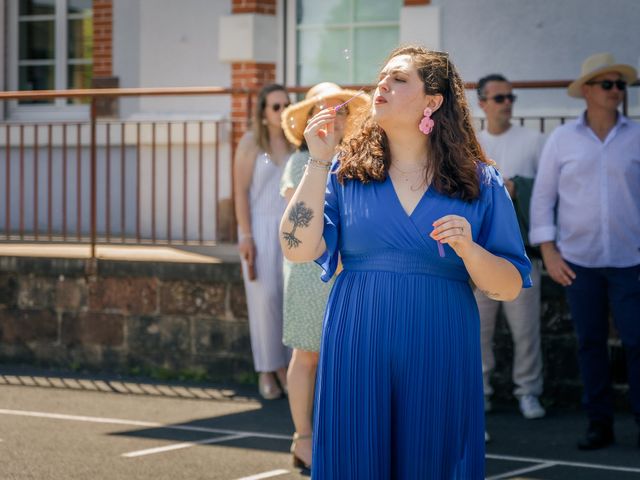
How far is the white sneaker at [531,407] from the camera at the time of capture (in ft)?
25.0

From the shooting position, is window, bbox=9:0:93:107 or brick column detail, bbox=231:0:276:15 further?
window, bbox=9:0:93:107

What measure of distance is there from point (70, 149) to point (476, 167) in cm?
988

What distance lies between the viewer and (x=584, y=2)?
36.1 feet

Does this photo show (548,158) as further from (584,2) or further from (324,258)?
(584,2)

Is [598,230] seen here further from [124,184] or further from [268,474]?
[124,184]

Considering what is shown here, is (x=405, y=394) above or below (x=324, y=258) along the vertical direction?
below

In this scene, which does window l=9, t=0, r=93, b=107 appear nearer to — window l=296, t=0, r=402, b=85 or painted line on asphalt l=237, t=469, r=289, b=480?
window l=296, t=0, r=402, b=85

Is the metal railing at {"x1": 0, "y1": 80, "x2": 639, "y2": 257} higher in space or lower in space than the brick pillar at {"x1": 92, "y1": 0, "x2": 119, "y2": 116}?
lower

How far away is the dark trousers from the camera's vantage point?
6.76 m

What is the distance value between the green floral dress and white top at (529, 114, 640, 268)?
5.01ft

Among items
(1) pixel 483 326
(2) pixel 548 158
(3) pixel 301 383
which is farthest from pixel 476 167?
(1) pixel 483 326

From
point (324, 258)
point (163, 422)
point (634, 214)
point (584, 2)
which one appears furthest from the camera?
point (584, 2)

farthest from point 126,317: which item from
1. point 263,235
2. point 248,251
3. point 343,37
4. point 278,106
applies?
point 343,37

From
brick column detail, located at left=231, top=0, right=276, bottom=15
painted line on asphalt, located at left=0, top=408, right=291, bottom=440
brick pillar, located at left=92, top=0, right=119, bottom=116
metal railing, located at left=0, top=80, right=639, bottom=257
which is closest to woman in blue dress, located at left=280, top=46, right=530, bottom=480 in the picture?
painted line on asphalt, located at left=0, top=408, right=291, bottom=440
